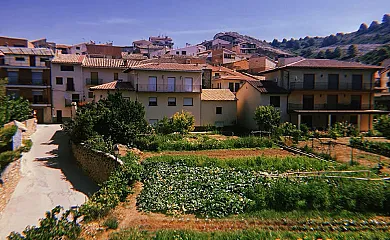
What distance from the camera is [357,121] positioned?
33.8 metres

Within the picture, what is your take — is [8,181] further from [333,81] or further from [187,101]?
[333,81]

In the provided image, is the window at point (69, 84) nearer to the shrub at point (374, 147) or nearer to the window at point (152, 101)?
the window at point (152, 101)

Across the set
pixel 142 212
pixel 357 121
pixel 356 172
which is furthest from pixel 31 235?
pixel 357 121

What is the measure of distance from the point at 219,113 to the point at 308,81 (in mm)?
10145

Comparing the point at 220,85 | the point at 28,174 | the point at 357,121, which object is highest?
the point at 220,85

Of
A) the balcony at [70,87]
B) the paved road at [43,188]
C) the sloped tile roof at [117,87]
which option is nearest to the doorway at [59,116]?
the balcony at [70,87]

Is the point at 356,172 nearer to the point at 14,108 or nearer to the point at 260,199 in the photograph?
the point at 260,199

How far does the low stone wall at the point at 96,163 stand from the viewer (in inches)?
622

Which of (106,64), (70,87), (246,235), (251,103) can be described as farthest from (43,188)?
(106,64)

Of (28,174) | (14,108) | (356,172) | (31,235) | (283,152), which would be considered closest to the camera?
(31,235)

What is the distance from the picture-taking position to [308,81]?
33125 millimetres

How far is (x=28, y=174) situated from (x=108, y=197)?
8993mm

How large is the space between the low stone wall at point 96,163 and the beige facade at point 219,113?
51.5 feet

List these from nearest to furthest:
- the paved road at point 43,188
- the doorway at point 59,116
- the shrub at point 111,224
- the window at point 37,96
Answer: the shrub at point 111,224 → the paved road at point 43,188 → the window at point 37,96 → the doorway at point 59,116
